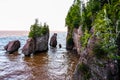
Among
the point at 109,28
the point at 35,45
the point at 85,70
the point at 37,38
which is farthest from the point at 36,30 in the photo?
the point at 109,28

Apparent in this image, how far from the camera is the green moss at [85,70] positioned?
17.9 metres

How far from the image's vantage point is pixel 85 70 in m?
18.4

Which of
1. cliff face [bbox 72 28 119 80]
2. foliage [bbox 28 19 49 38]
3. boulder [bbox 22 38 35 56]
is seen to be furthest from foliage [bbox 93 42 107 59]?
foliage [bbox 28 19 49 38]

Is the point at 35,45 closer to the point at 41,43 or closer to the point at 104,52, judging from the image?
the point at 41,43

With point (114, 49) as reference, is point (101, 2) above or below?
above

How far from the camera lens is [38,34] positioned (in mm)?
47344

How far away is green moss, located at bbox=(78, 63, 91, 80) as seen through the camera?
17875 millimetres

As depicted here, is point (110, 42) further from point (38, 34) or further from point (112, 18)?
point (38, 34)

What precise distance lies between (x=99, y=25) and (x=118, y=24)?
1.64 metres

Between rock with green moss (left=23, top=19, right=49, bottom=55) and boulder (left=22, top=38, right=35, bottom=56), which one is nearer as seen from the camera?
boulder (left=22, top=38, right=35, bottom=56)

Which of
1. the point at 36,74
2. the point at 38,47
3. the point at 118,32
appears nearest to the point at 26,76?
the point at 36,74

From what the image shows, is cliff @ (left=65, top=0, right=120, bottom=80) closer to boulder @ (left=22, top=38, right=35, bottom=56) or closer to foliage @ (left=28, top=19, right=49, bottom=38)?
boulder @ (left=22, top=38, right=35, bottom=56)

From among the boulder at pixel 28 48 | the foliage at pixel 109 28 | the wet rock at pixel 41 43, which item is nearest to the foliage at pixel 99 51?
the foliage at pixel 109 28

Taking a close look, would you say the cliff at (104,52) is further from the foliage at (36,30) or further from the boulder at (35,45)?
the foliage at (36,30)
